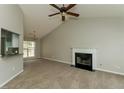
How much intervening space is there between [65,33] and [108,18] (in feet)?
10.0

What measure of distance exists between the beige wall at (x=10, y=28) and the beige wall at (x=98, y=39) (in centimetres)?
330

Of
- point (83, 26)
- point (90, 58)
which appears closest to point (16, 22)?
point (83, 26)

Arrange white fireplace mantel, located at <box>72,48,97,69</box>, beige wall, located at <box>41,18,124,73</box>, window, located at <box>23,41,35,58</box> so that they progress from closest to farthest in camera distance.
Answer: beige wall, located at <box>41,18,124,73</box>
white fireplace mantel, located at <box>72,48,97,69</box>
window, located at <box>23,41,35,58</box>

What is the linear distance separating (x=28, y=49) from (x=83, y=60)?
4.85 metres

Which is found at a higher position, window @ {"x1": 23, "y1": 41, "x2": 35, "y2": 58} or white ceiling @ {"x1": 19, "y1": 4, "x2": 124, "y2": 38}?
white ceiling @ {"x1": 19, "y1": 4, "x2": 124, "y2": 38}

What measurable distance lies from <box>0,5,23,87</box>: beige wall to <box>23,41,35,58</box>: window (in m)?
3.92

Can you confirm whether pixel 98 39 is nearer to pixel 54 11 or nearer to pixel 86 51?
pixel 86 51

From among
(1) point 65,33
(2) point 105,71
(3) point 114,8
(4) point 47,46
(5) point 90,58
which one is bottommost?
(2) point 105,71

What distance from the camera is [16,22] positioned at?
15.5ft

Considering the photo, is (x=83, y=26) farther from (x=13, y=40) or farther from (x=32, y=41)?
(x=32, y=41)

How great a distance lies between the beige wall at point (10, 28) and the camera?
11.7ft

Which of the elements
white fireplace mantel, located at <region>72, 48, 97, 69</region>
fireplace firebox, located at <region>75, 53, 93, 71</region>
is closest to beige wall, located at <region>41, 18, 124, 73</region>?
white fireplace mantel, located at <region>72, 48, 97, 69</region>

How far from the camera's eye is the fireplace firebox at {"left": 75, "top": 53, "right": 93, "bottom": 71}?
6139mm

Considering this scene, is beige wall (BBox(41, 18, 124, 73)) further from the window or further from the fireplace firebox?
the window
